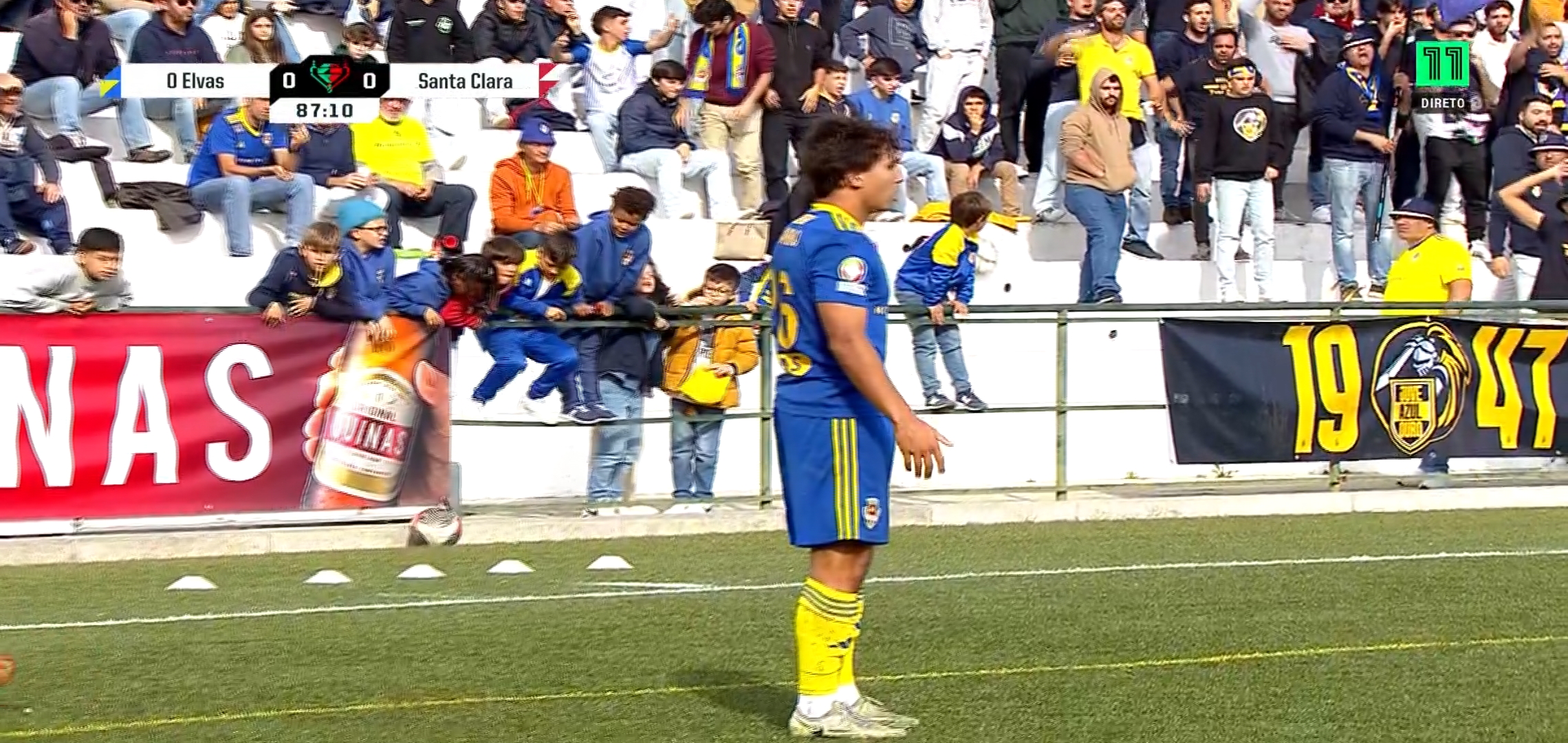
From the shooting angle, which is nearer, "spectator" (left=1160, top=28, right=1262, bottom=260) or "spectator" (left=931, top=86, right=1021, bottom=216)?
"spectator" (left=1160, top=28, right=1262, bottom=260)

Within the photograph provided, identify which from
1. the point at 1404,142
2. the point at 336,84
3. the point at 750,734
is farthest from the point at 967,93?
the point at 750,734

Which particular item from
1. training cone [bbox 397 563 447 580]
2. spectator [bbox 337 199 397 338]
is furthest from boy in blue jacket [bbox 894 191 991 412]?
training cone [bbox 397 563 447 580]

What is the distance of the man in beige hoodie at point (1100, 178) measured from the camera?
16594mm

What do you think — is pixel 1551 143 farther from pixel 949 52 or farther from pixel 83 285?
pixel 83 285

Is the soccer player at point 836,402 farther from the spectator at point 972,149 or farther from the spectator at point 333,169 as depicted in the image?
the spectator at point 972,149

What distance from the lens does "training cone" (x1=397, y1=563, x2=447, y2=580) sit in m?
Result: 11.2

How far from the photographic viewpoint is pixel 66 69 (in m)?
16.0

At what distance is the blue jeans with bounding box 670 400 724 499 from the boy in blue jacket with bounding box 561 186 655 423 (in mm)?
438

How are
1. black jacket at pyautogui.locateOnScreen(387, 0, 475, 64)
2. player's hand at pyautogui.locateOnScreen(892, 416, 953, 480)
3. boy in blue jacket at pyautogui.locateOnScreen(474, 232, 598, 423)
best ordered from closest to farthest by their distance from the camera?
player's hand at pyautogui.locateOnScreen(892, 416, 953, 480) < boy in blue jacket at pyautogui.locateOnScreen(474, 232, 598, 423) < black jacket at pyautogui.locateOnScreen(387, 0, 475, 64)

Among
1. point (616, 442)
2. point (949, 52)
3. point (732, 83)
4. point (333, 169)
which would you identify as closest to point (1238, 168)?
point (949, 52)

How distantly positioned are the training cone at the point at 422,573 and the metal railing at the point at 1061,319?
1.91m

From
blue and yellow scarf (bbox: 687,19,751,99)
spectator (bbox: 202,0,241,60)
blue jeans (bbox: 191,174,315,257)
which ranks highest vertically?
spectator (bbox: 202,0,241,60)

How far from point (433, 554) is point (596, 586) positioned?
6.33ft

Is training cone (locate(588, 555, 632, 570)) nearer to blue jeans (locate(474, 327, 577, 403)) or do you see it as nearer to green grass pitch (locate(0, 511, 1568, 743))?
green grass pitch (locate(0, 511, 1568, 743))
